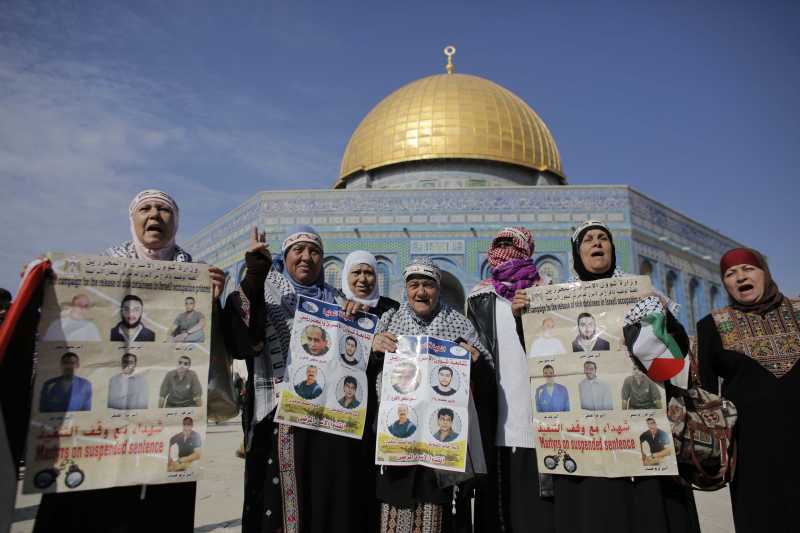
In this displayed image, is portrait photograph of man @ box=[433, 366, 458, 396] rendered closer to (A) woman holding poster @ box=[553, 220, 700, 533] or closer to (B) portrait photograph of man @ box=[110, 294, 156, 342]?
(A) woman holding poster @ box=[553, 220, 700, 533]

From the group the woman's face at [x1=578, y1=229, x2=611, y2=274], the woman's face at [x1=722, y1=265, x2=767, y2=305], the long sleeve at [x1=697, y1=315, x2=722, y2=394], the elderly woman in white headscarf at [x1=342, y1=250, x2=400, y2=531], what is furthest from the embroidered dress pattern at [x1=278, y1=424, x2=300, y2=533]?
the woman's face at [x1=722, y1=265, x2=767, y2=305]

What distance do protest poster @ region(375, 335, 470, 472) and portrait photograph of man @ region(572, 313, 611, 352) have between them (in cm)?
49

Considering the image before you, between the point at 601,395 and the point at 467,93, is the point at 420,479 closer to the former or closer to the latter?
the point at 601,395

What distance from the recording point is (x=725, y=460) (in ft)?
7.71

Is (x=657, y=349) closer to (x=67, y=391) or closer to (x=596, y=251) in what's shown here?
(x=596, y=251)

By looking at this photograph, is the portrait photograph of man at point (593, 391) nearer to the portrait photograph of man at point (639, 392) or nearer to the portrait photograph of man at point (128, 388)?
the portrait photograph of man at point (639, 392)

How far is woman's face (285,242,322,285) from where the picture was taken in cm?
285

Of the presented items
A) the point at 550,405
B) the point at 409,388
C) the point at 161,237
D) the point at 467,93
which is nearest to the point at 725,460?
the point at 550,405

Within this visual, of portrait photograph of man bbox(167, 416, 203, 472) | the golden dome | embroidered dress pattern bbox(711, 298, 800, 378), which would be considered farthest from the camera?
the golden dome

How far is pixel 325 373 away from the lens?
2.57 metres

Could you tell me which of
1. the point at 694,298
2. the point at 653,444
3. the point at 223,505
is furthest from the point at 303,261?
the point at 694,298

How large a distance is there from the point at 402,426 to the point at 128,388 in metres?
1.10

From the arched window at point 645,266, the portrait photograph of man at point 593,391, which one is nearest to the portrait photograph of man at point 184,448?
the portrait photograph of man at point 593,391

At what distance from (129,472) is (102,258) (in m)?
0.80
